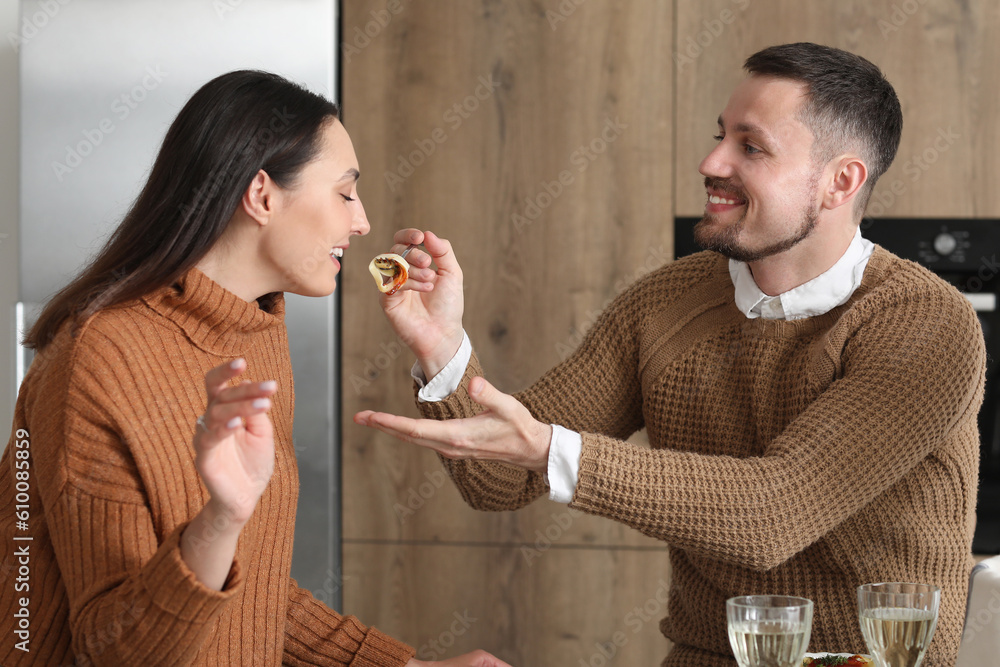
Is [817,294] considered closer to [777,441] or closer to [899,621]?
[777,441]

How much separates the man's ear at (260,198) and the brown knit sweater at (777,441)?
Result: 38cm

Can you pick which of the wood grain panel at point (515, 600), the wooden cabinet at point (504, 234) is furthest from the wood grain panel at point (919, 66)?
the wood grain panel at point (515, 600)

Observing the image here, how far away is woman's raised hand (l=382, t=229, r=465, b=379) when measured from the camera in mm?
1425

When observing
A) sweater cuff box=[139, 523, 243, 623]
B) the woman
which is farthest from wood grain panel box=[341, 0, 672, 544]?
sweater cuff box=[139, 523, 243, 623]

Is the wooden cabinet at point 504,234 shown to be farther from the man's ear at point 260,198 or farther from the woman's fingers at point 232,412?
the woman's fingers at point 232,412

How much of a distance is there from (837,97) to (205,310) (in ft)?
3.15

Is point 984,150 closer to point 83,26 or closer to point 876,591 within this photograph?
point 876,591

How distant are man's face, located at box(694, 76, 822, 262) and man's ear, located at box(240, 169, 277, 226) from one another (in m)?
0.64

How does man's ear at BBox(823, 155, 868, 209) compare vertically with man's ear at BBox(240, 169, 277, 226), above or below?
above

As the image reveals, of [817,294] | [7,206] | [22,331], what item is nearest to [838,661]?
[817,294]

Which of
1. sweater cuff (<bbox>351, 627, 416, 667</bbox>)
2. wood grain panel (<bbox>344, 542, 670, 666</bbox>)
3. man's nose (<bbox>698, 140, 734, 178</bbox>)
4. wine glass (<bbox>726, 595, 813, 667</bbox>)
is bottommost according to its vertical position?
wood grain panel (<bbox>344, 542, 670, 666</bbox>)

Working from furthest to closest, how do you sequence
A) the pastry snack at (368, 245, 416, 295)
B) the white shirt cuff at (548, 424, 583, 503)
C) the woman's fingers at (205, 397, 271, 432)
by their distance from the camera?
the pastry snack at (368, 245, 416, 295)
the white shirt cuff at (548, 424, 583, 503)
the woman's fingers at (205, 397, 271, 432)

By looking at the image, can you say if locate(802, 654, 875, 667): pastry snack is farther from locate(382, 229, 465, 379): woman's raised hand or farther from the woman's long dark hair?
the woman's long dark hair

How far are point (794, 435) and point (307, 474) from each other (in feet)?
4.36
